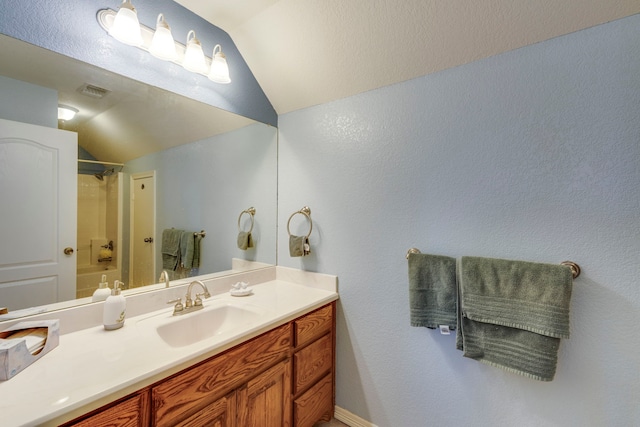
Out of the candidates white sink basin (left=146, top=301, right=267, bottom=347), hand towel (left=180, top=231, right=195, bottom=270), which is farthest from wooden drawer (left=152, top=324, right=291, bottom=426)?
hand towel (left=180, top=231, right=195, bottom=270)

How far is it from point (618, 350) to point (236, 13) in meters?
2.21

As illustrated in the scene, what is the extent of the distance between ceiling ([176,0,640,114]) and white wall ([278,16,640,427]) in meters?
0.06

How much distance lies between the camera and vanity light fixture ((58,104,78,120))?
1.08 m

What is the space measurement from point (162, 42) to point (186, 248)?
1022 millimetres

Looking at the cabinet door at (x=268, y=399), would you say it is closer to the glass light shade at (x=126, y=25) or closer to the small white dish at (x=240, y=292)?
the small white dish at (x=240, y=292)

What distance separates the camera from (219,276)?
1.62 meters

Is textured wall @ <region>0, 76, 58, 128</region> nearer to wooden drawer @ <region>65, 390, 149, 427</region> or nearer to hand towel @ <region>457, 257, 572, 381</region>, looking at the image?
wooden drawer @ <region>65, 390, 149, 427</region>

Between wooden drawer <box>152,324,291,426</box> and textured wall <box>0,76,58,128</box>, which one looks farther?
textured wall <box>0,76,58,128</box>

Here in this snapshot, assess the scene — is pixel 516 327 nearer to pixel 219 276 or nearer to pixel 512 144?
pixel 512 144

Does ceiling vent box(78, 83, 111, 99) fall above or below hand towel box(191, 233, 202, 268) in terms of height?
above

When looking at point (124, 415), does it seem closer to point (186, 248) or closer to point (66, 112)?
point (186, 248)

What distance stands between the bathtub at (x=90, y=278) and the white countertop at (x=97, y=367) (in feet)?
0.52

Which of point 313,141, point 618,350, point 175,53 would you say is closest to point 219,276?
point 313,141

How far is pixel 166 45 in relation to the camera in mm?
1202
